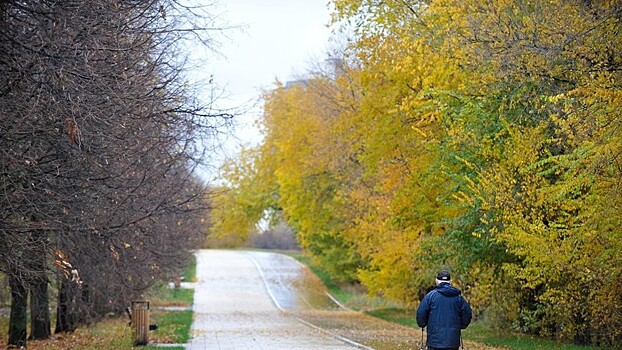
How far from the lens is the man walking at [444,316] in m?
12.5

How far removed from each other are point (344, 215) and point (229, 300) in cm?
1133

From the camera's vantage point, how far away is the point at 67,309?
25.4 metres

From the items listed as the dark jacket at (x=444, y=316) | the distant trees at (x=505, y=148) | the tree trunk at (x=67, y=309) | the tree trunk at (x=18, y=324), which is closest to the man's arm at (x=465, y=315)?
the dark jacket at (x=444, y=316)

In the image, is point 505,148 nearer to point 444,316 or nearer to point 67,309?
point 444,316

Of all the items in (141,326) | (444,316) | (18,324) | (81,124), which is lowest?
(141,326)

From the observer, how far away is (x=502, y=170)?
22.1 metres

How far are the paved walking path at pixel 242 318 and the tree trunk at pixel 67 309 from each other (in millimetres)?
3232

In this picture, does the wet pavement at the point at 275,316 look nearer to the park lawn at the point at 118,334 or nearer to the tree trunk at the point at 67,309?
the park lawn at the point at 118,334

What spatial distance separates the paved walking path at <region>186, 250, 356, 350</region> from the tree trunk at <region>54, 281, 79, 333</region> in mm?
3232

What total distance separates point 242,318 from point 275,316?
7.55 ft

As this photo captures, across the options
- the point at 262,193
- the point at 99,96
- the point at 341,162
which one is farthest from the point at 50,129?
the point at 262,193

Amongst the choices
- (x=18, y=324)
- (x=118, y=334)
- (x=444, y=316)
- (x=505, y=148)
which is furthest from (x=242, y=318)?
(x=444, y=316)

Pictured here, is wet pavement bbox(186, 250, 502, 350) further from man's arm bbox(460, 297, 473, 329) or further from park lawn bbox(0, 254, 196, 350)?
man's arm bbox(460, 297, 473, 329)

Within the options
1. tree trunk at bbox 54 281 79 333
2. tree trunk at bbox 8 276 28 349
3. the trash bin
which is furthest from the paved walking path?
tree trunk at bbox 8 276 28 349
